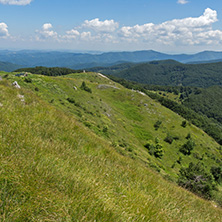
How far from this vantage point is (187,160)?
52656 mm

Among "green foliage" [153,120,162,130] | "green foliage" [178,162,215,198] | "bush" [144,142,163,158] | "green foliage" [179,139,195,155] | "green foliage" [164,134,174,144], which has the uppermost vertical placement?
"green foliage" [178,162,215,198]

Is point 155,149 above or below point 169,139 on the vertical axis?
above

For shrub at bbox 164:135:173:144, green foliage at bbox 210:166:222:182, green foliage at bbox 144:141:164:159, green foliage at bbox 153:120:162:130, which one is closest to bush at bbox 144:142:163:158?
green foliage at bbox 144:141:164:159

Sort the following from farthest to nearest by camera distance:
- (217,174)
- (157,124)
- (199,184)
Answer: (157,124), (217,174), (199,184)

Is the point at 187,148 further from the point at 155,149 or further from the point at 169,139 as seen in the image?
the point at 155,149

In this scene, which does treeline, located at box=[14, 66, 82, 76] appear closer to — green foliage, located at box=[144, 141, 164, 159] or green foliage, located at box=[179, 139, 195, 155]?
green foliage, located at box=[144, 141, 164, 159]

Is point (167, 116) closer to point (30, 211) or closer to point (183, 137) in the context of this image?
point (183, 137)

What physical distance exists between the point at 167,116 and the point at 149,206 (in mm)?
74918

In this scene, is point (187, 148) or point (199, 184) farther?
point (187, 148)

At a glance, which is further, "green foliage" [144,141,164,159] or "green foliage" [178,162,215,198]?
"green foliage" [144,141,164,159]

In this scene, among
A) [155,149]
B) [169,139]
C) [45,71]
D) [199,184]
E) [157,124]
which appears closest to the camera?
[199,184]

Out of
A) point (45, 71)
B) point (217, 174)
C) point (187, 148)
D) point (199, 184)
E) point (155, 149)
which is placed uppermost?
point (45, 71)

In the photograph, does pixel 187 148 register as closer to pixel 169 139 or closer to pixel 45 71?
pixel 169 139

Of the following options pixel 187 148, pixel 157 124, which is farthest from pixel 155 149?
pixel 187 148
